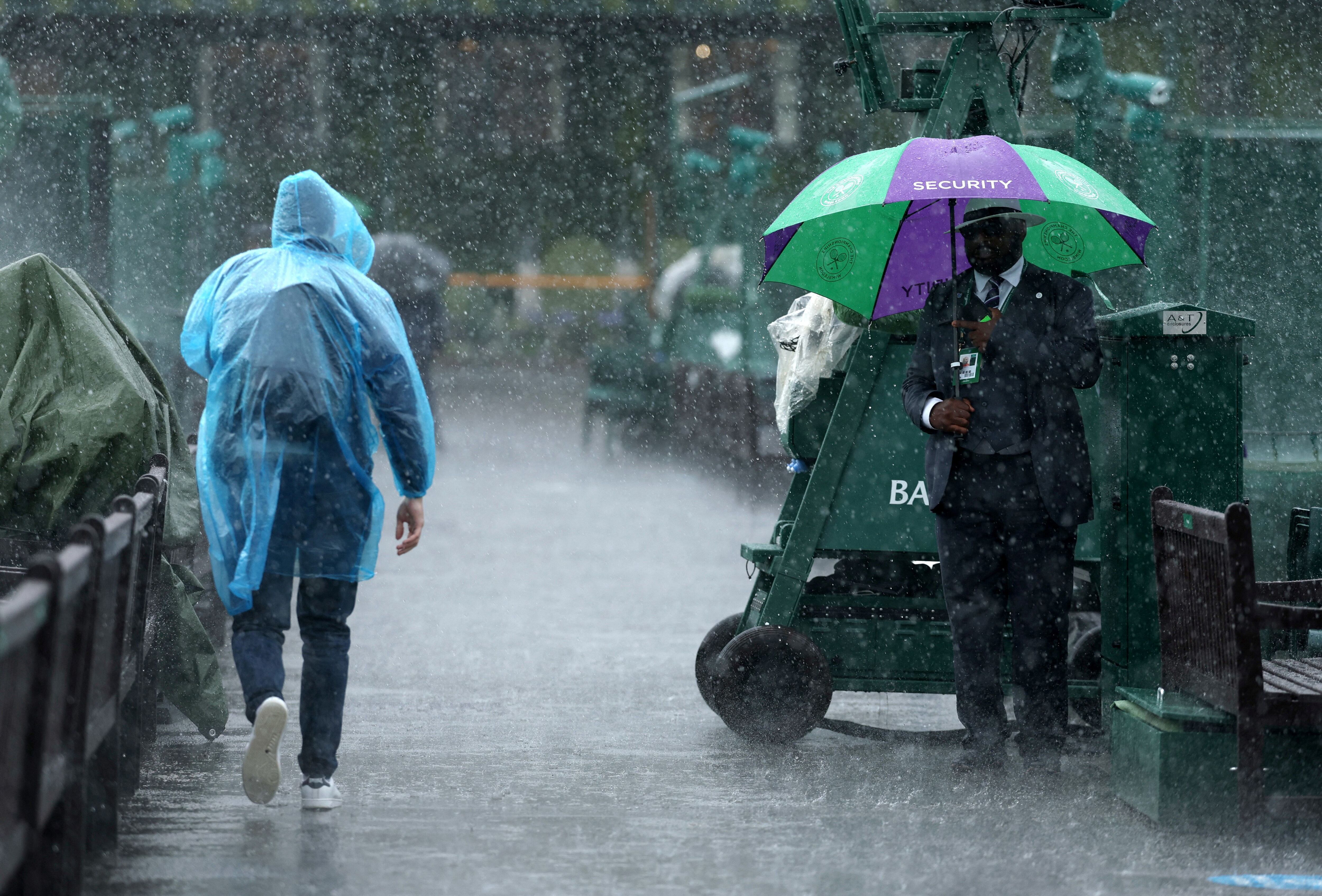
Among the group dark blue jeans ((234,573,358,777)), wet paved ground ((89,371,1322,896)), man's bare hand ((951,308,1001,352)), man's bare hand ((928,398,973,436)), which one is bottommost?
wet paved ground ((89,371,1322,896))

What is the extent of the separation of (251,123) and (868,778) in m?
32.4

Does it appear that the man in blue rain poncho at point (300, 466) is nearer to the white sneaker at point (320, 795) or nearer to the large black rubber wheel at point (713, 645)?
the white sneaker at point (320, 795)

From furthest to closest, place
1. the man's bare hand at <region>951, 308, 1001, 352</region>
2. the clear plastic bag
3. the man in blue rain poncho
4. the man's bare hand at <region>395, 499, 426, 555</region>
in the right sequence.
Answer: the clear plastic bag < the man's bare hand at <region>951, 308, 1001, 352</region> < the man's bare hand at <region>395, 499, 426, 555</region> < the man in blue rain poncho

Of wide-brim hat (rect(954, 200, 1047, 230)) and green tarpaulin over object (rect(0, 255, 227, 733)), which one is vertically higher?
wide-brim hat (rect(954, 200, 1047, 230))

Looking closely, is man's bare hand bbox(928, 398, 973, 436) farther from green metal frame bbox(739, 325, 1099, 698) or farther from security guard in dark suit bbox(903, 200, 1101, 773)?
green metal frame bbox(739, 325, 1099, 698)

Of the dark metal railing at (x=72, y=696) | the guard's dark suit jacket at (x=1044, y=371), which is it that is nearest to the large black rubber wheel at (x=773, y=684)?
the guard's dark suit jacket at (x=1044, y=371)

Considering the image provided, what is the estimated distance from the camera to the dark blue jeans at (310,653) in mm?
4891

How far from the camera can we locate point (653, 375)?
67.4ft

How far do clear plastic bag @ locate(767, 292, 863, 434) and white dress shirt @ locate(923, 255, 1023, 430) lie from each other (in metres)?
0.58

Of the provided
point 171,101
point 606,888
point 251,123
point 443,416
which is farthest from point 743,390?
point 251,123

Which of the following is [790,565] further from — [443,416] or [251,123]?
[251,123]

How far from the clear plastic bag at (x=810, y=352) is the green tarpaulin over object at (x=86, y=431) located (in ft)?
6.71

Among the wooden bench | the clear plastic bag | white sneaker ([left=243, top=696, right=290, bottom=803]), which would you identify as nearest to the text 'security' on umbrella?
the clear plastic bag

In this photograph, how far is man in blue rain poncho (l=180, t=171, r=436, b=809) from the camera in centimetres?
484
